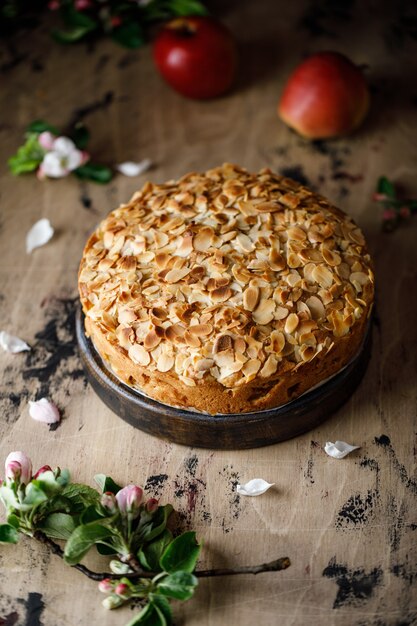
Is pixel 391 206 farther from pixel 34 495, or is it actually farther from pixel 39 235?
pixel 34 495

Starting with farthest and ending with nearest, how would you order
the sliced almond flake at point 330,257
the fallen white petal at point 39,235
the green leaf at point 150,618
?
1. the fallen white petal at point 39,235
2. the sliced almond flake at point 330,257
3. the green leaf at point 150,618

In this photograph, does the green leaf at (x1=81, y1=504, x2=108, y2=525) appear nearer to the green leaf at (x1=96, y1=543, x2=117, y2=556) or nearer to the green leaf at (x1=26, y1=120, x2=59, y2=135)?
the green leaf at (x1=96, y1=543, x2=117, y2=556)

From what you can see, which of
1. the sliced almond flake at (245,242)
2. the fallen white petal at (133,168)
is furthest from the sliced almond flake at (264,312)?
the fallen white petal at (133,168)

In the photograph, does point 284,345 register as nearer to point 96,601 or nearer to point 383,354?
point 383,354

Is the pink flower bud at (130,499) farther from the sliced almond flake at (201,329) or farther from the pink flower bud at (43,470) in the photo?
the sliced almond flake at (201,329)

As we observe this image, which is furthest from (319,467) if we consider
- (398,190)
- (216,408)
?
(398,190)

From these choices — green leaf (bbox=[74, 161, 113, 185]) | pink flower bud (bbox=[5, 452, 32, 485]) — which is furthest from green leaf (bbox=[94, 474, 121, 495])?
green leaf (bbox=[74, 161, 113, 185])
